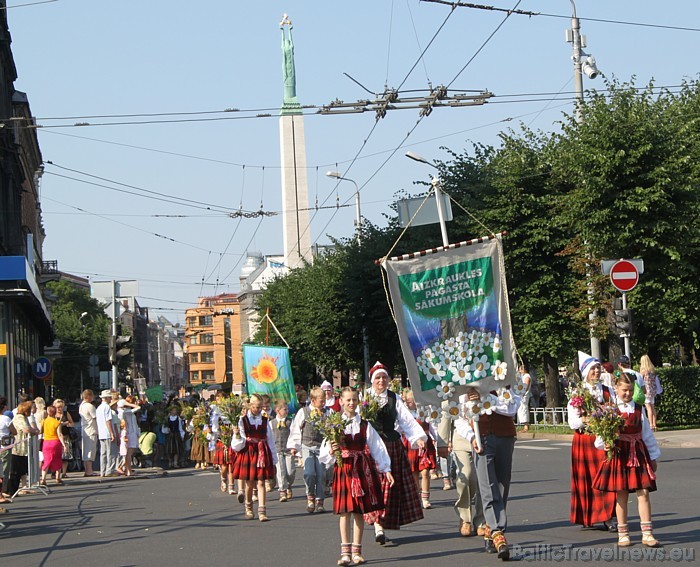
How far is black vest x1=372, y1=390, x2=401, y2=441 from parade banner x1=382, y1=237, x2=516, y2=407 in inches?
27.3

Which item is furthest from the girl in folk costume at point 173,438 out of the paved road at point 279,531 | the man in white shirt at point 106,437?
the paved road at point 279,531

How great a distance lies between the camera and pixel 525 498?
1523 cm

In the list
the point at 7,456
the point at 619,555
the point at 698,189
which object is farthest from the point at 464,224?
the point at 619,555

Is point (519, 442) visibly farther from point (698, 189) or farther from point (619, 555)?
point (619, 555)

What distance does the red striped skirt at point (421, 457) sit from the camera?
1464cm

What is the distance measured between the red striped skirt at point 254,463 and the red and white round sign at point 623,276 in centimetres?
943

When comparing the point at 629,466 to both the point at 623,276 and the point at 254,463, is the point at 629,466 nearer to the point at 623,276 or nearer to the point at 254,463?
the point at 254,463

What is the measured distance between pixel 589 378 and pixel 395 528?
2.46 metres

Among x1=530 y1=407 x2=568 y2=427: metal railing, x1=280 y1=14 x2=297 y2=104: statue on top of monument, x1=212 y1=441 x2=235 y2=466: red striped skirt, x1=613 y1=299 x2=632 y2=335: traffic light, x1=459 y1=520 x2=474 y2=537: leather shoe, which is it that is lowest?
x1=459 y1=520 x2=474 y2=537: leather shoe

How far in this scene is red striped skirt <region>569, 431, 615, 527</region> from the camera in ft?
36.1

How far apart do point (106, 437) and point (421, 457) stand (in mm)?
11510

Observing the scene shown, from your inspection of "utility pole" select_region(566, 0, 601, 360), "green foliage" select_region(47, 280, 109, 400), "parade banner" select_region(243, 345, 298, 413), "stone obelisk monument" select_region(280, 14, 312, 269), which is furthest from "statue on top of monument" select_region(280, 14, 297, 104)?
"parade banner" select_region(243, 345, 298, 413)

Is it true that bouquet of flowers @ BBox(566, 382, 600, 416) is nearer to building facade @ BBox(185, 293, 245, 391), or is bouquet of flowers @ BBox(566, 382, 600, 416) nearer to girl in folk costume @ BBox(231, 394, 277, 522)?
girl in folk costume @ BBox(231, 394, 277, 522)

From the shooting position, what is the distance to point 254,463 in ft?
49.2
